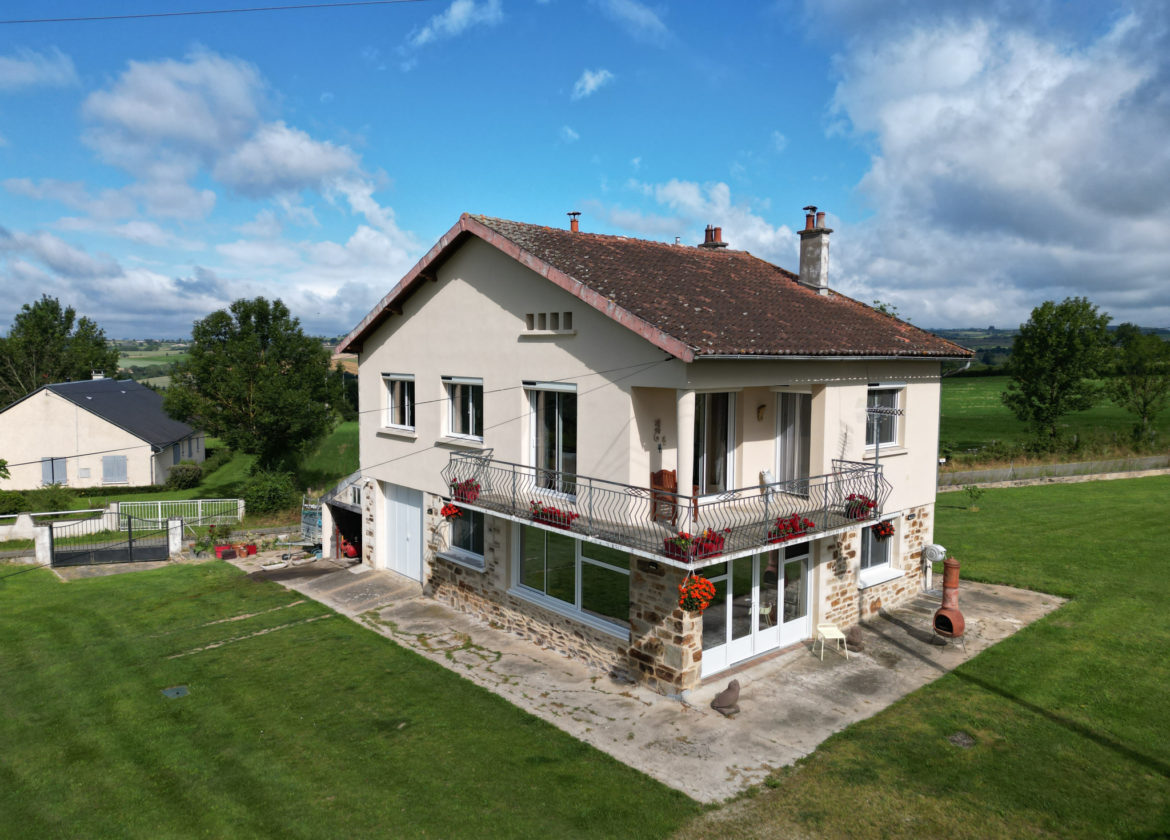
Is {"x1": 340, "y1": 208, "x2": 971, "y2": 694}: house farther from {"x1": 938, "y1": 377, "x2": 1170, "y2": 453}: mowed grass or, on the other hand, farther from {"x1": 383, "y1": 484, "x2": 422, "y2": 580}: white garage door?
{"x1": 938, "y1": 377, "x2": 1170, "y2": 453}: mowed grass

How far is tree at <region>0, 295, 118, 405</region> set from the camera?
57812 mm

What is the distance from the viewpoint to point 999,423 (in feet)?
187

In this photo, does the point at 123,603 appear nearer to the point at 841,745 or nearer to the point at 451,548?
the point at 451,548

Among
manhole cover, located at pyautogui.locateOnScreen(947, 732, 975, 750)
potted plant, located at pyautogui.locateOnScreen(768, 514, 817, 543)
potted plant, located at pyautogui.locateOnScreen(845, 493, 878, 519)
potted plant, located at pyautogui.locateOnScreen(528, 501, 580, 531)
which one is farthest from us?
potted plant, located at pyautogui.locateOnScreen(845, 493, 878, 519)

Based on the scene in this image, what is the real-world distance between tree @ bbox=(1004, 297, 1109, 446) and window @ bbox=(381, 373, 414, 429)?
36332mm

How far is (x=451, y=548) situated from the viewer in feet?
57.0

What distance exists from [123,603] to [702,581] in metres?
15.1

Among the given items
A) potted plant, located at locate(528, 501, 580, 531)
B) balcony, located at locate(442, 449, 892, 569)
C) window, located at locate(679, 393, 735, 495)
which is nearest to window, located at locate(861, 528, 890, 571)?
balcony, located at locate(442, 449, 892, 569)

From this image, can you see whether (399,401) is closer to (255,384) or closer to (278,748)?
(278,748)

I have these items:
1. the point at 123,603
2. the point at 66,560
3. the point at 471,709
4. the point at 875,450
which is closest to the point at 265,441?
the point at 66,560

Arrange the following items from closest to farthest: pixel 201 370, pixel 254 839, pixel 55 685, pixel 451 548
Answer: pixel 254 839 < pixel 55 685 < pixel 451 548 < pixel 201 370

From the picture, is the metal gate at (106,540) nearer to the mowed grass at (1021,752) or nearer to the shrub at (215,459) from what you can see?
the shrub at (215,459)

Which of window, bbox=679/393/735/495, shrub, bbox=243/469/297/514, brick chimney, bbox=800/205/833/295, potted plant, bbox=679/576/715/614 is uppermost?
brick chimney, bbox=800/205/833/295

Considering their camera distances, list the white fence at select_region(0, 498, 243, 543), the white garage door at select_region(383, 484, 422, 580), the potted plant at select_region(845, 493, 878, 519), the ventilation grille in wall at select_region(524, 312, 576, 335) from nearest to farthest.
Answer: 1. the potted plant at select_region(845, 493, 878, 519)
2. the ventilation grille in wall at select_region(524, 312, 576, 335)
3. the white garage door at select_region(383, 484, 422, 580)
4. the white fence at select_region(0, 498, 243, 543)
